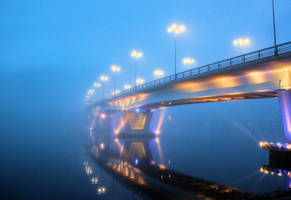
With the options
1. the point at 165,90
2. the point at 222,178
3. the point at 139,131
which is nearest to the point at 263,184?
the point at 222,178

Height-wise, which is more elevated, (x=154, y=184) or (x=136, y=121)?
(x=136, y=121)

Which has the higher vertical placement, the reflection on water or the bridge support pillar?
the bridge support pillar

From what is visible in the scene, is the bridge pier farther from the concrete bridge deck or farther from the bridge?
the concrete bridge deck

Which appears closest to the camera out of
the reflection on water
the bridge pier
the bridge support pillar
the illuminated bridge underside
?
the reflection on water

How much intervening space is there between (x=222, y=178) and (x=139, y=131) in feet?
142

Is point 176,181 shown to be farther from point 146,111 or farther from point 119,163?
point 146,111

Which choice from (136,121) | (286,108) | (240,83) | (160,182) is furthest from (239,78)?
(136,121)

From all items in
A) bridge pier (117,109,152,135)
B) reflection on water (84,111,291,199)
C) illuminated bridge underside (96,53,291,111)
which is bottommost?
reflection on water (84,111,291,199)

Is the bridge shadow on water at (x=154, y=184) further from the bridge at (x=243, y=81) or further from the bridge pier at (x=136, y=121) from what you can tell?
the bridge pier at (x=136, y=121)

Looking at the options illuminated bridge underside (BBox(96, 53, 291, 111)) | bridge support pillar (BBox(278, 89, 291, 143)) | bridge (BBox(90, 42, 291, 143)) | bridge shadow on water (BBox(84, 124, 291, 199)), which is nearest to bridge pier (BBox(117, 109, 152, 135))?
bridge (BBox(90, 42, 291, 143))

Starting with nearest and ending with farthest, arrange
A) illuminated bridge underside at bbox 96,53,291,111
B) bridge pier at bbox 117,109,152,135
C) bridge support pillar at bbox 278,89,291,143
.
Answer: bridge support pillar at bbox 278,89,291,143 → illuminated bridge underside at bbox 96,53,291,111 → bridge pier at bbox 117,109,152,135

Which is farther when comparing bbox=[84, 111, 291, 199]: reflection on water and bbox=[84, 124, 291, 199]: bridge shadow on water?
bbox=[84, 111, 291, 199]: reflection on water

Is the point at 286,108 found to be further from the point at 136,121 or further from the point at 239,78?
the point at 136,121

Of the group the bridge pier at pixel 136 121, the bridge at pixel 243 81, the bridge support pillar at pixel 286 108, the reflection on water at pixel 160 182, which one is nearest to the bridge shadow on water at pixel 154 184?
the reflection on water at pixel 160 182
